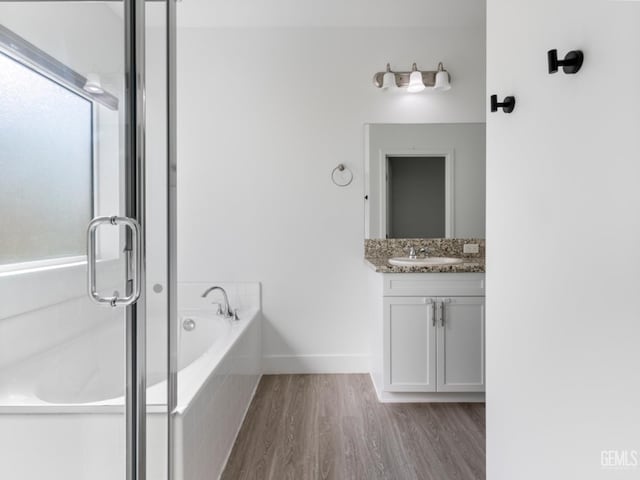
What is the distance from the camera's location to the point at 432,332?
2.41 meters

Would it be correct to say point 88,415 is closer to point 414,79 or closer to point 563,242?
point 563,242

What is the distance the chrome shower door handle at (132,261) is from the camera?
0.90 m

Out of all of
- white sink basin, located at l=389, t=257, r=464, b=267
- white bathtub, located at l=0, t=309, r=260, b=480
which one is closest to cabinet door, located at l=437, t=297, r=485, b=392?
white sink basin, located at l=389, t=257, r=464, b=267

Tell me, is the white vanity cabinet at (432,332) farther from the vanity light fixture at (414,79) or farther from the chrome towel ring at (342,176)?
the vanity light fixture at (414,79)

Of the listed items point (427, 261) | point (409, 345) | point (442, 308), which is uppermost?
point (427, 261)

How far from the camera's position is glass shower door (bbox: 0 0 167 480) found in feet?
2.42

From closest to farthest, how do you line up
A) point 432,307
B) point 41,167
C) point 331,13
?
point 41,167, point 432,307, point 331,13

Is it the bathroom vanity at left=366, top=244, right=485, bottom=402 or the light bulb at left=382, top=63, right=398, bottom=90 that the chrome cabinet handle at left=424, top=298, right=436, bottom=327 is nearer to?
the bathroom vanity at left=366, top=244, right=485, bottom=402

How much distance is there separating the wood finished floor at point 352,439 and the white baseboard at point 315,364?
29cm

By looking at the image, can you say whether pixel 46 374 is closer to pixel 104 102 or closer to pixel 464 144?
pixel 104 102

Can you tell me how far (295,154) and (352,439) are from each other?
1.97 meters

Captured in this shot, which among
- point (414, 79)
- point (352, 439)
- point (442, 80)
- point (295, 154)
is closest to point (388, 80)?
point (414, 79)


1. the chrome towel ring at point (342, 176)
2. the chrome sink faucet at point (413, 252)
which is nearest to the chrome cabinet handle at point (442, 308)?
the chrome sink faucet at point (413, 252)

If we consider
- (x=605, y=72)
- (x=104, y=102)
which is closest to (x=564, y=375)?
(x=605, y=72)
